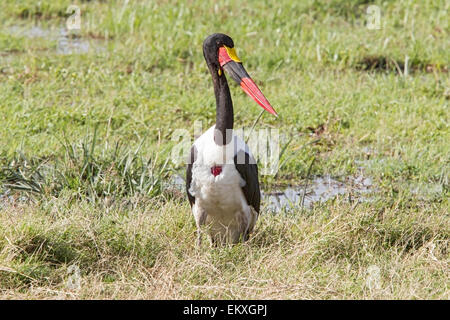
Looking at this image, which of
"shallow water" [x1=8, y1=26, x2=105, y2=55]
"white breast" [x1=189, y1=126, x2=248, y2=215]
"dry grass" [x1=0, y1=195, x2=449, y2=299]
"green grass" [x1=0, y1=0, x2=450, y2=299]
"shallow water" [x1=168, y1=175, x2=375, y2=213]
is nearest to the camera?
"dry grass" [x1=0, y1=195, x2=449, y2=299]

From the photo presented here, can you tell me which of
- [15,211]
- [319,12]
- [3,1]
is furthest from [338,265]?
[3,1]

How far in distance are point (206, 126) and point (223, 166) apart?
6.72 ft

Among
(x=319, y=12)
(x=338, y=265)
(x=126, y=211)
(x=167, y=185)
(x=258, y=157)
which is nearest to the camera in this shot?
(x=338, y=265)

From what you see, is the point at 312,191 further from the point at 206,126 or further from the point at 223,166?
the point at 223,166

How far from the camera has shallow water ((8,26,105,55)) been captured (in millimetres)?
7618

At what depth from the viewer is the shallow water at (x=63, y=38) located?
7.62 m

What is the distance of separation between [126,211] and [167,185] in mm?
610

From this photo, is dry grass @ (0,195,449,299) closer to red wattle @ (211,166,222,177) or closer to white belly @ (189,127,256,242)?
white belly @ (189,127,256,242)

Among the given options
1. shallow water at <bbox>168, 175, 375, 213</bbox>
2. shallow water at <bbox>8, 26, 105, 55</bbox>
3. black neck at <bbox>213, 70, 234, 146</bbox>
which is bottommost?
shallow water at <bbox>168, 175, 375, 213</bbox>

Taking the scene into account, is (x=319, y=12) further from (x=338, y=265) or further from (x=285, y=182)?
(x=338, y=265)

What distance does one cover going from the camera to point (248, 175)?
14.4ft

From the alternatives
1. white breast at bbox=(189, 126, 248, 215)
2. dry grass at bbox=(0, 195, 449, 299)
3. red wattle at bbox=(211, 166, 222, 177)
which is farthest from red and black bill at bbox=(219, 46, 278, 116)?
dry grass at bbox=(0, 195, 449, 299)
